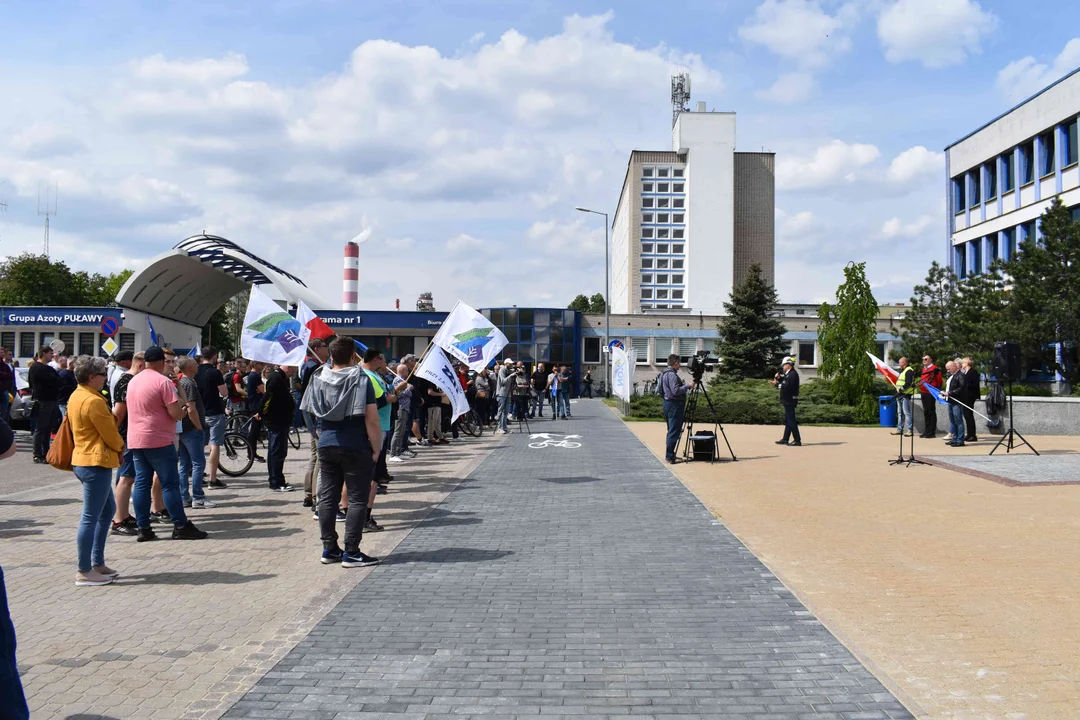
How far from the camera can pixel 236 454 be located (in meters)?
13.8

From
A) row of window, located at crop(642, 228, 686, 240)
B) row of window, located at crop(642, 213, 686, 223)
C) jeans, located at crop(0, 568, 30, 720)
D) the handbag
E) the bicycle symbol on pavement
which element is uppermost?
row of window, located at crop(642, 213, 686, 223)

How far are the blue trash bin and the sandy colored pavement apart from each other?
37.9ft

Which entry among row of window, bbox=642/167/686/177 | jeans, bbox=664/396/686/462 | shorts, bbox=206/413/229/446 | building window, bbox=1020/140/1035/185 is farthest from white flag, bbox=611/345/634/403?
row of window, bbox=642/167/686/177

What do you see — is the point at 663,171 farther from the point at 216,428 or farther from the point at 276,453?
the point at 276,453

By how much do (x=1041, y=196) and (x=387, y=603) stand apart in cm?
3741

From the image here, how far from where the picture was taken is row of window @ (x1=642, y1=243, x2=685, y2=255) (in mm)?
97062

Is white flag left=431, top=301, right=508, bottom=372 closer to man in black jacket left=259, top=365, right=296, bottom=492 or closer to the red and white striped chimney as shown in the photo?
man in black jacket left=259, top=365, right=296, bottom=492

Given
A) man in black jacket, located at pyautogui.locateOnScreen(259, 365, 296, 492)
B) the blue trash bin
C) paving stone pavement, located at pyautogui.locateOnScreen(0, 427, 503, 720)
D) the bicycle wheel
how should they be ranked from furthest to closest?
the blue trash bin
the bicycle wheel
man in black jacket, located at pyautogui.locateOnScreen(259, 365, 296, 492)
paving stone pavement, located at pyautogui.locateOnScreen(0, 427, 503, 720)

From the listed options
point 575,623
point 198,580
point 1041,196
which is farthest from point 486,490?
point 1041,196

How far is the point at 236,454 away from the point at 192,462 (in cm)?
323

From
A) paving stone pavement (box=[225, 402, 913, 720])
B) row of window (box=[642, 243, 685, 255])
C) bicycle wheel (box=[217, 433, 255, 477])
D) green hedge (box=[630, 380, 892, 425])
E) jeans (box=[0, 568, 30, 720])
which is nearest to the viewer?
jeans (box=[0, 568, 30, 720])

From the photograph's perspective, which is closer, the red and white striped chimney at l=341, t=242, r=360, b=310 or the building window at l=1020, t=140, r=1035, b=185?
the building window at l=1020, t=140, r=1035, b=185

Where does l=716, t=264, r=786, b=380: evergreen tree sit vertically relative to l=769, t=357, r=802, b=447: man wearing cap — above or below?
above

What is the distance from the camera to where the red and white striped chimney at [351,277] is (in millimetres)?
65875
